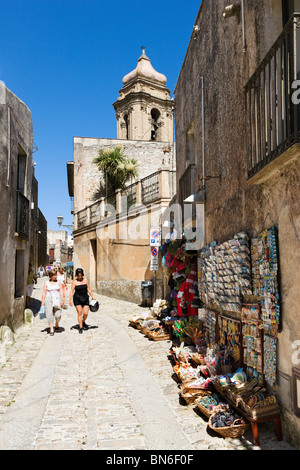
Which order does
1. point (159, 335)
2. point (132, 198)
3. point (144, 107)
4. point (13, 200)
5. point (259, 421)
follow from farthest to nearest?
point (144, 107)
point (132, 198)
point (13, 200)
point (159, 335)
point (259, 421)

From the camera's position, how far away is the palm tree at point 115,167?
990 inches

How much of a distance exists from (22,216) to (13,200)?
3.79ft

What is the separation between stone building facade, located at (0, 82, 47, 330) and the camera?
8727 mm

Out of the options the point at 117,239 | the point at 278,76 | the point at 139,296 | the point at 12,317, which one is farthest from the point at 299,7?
the point at 117,239

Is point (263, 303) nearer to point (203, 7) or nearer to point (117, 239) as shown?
point (203, 7)

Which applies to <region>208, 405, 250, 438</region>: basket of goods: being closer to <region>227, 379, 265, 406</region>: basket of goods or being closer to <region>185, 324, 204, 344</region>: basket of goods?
<region>227, 379, 265, 406</region>: basket of goods

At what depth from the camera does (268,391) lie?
436 centimetres

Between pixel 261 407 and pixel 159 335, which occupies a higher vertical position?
pixel 261 407

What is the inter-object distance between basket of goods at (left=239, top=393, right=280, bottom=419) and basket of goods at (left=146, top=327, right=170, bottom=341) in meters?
5.11

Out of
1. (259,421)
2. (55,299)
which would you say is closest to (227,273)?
(259,421)

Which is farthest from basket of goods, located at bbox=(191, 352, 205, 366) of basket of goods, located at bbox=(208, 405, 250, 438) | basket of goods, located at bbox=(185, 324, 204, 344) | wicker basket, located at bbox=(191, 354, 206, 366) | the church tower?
the church tower

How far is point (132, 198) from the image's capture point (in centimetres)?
1839

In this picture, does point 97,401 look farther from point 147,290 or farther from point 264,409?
point 147,290
